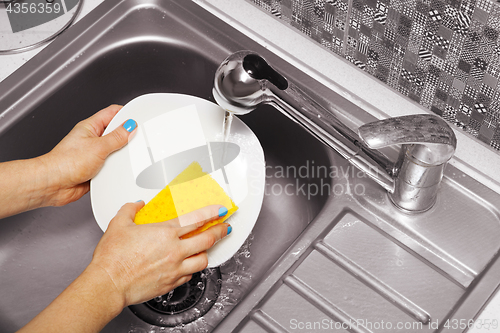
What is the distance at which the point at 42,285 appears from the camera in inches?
36.0

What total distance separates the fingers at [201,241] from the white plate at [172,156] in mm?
53

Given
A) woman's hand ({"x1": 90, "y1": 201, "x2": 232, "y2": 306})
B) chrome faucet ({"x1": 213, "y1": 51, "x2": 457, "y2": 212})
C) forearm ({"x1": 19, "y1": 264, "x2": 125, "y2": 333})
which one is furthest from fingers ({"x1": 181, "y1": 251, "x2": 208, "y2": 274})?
chrome faucet ({"x1": 213, "y1": 51, "x2": 457, "y2": 212})

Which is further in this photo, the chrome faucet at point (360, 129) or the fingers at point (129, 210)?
the fingers at point (129, 210)

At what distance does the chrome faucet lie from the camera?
589 mm

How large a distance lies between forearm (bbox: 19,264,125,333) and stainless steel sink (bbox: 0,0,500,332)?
158 mm

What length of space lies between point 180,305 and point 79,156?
322 millimetres

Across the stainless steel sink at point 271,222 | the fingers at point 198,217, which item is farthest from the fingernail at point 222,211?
the stainless steel sink at point 271,222

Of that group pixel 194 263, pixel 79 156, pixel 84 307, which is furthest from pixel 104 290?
pixel 79 156

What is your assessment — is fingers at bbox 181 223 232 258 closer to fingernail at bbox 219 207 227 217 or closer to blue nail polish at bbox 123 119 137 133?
fingernail at bbox 219 207 227 217

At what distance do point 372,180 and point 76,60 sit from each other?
59 centimetres

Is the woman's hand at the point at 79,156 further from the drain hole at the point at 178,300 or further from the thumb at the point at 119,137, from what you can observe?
the drain hole at the point at 178,300

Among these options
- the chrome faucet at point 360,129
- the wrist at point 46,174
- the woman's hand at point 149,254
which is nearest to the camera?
the chrome faucet at point 360,129

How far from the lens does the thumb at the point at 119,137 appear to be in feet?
2.69

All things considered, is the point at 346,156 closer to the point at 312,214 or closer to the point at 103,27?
the point at 312,214
